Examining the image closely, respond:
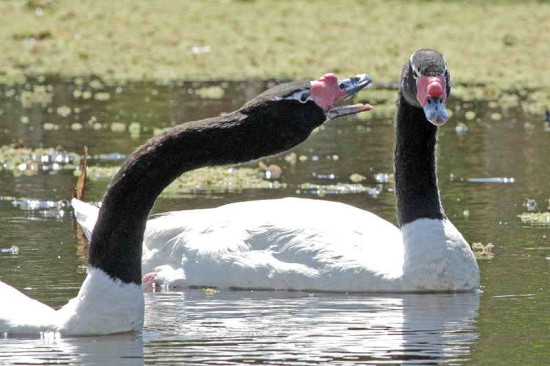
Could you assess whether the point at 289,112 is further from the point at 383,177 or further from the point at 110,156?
the point at 110,156

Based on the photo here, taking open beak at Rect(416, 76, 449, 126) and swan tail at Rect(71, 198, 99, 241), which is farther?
swan tail at Rect(71, 198, 99, 241)

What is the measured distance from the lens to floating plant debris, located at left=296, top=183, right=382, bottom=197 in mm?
13883

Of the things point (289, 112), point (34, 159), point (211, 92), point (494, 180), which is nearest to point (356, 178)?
point (494, 180)

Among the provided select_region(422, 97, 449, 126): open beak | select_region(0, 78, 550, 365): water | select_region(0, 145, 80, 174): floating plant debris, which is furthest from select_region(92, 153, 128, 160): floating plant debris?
select_region(422, 97, 449, 126): open beak

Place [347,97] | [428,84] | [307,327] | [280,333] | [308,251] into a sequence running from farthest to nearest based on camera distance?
[308,251] → [428,84] → [307,327] → [280,333] → [347,97]

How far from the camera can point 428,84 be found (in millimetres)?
9922

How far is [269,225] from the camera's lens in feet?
34.4

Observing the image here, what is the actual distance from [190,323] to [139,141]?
8.51 m

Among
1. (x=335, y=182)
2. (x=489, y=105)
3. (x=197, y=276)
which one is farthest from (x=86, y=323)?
(x=489, y=105)

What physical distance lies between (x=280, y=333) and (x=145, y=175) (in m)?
Answer: 1.51

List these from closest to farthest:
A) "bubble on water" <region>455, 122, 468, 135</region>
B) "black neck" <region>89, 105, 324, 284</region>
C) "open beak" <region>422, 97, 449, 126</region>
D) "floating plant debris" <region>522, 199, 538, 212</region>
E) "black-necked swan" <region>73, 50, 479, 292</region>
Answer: "black neck" <region>89, 105, 324, 284</region>
"open beak" <region>422, 97, 449, 126</region>
"black-necked swan" <region>73, 50, 479, 292</region>
"floating plant debris" <region>522, 199, 538, 212</region>
"bubble on water" <region>455, 122, 468, 135</region>

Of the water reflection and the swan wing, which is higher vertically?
the swan wing

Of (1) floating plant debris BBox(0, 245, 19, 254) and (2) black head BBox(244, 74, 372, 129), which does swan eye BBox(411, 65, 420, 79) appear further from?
(1) floating plant debris BBox(0, 245, 19, 254)

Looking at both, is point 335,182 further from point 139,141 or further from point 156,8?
point 156,8
